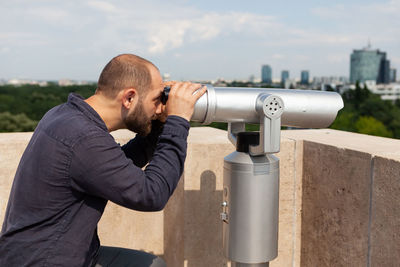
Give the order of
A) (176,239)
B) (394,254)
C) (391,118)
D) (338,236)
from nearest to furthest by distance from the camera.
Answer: (394,254), (338,236), (176,239), (391,118)

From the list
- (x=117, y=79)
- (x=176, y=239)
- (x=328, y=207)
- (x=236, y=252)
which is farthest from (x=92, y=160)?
(x=328, y=207)

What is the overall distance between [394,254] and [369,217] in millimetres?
227

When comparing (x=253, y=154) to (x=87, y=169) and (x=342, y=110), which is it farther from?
(x=342, y=110)

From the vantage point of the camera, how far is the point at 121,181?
5.27 feet

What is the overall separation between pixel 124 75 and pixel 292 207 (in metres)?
1.61

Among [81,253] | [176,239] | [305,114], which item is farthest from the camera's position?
[176,239]

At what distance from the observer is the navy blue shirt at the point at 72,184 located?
1.60 m

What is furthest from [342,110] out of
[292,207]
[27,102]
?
[292,207]

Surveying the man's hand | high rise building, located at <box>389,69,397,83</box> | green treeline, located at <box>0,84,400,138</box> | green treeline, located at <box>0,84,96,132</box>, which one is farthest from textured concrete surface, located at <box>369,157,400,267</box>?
high rise building, located at <box>389,69,397,83</box>

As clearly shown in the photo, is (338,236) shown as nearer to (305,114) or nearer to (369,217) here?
(369,217)

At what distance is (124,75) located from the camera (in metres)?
1.77

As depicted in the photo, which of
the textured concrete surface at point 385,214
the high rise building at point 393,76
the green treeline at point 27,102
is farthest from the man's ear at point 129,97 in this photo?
the high rise building at point 393,76

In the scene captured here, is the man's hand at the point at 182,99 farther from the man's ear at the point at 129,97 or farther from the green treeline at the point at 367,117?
the green treeline at the point at 367,117

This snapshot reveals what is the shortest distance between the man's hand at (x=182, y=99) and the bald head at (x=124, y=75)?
0.11 meters
